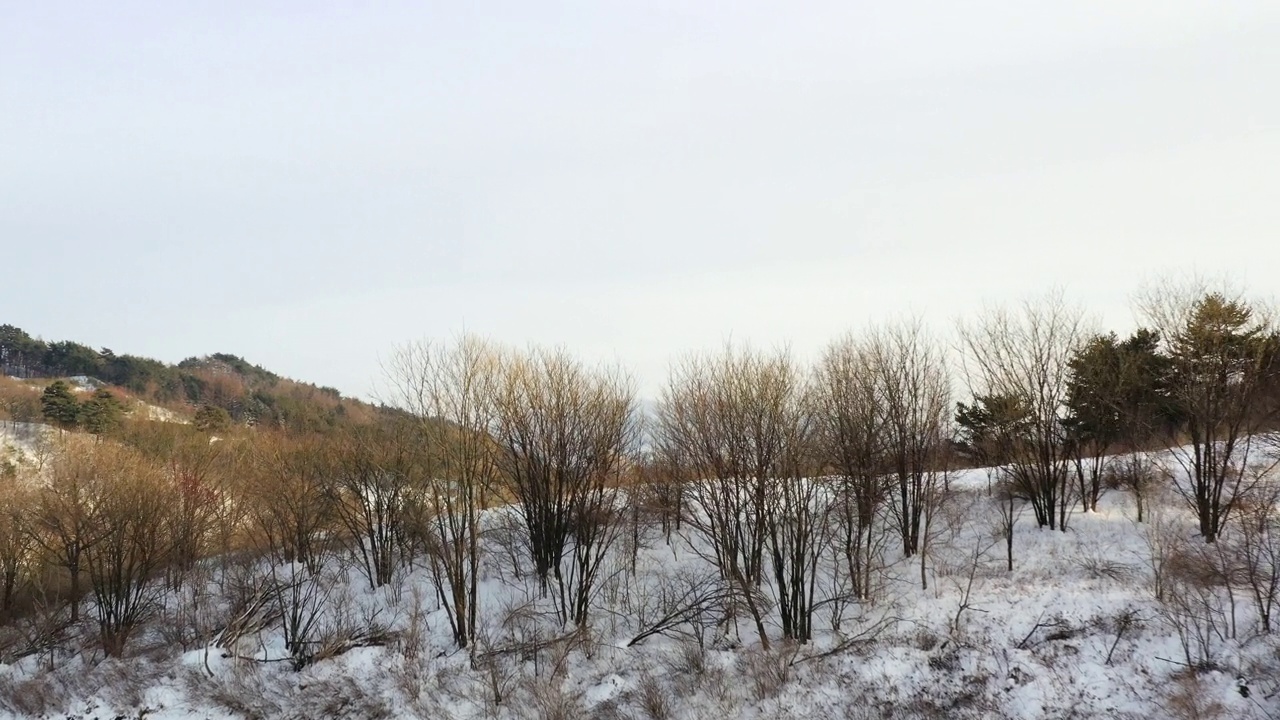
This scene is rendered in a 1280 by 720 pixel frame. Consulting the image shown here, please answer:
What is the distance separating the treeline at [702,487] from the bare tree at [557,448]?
56 mm

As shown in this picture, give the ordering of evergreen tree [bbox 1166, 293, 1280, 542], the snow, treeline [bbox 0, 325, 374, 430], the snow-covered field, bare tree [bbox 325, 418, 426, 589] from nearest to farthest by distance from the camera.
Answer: the snow-covered field
evergreen tree [bbox 1166, 293, 1280, 542]
bare tree [bbox 325, 418, 426, 589]
the snow
treeline [bbox 0, 325, 374, 430]

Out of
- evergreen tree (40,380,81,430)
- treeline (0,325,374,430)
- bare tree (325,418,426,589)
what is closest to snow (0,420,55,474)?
evergreen tree (40,380,81,430)

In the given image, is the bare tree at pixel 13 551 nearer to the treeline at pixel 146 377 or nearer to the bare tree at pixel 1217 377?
the bare tree at pixel 1217 377

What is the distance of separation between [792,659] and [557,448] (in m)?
7.42

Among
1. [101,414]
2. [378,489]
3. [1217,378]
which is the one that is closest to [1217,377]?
[1217,378]

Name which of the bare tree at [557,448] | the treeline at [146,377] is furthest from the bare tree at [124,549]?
the treeline at [146,377]

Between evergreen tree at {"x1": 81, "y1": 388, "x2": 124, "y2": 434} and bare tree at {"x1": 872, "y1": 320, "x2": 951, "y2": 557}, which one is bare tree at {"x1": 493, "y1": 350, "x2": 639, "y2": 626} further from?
evergreen tree at {"x1": 81, "y1": 388, "x2": 124, "y2": 434}

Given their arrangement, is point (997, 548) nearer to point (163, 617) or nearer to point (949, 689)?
point (949, 689)

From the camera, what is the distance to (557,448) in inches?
706

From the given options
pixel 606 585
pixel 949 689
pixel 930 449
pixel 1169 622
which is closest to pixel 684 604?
pixel 606 585

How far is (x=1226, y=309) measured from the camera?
15.3 m

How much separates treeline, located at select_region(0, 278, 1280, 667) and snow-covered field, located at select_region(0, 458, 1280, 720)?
0.43 metres

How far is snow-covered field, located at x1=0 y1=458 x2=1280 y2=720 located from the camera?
1189 centimetres

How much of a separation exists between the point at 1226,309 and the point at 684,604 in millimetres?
13267
